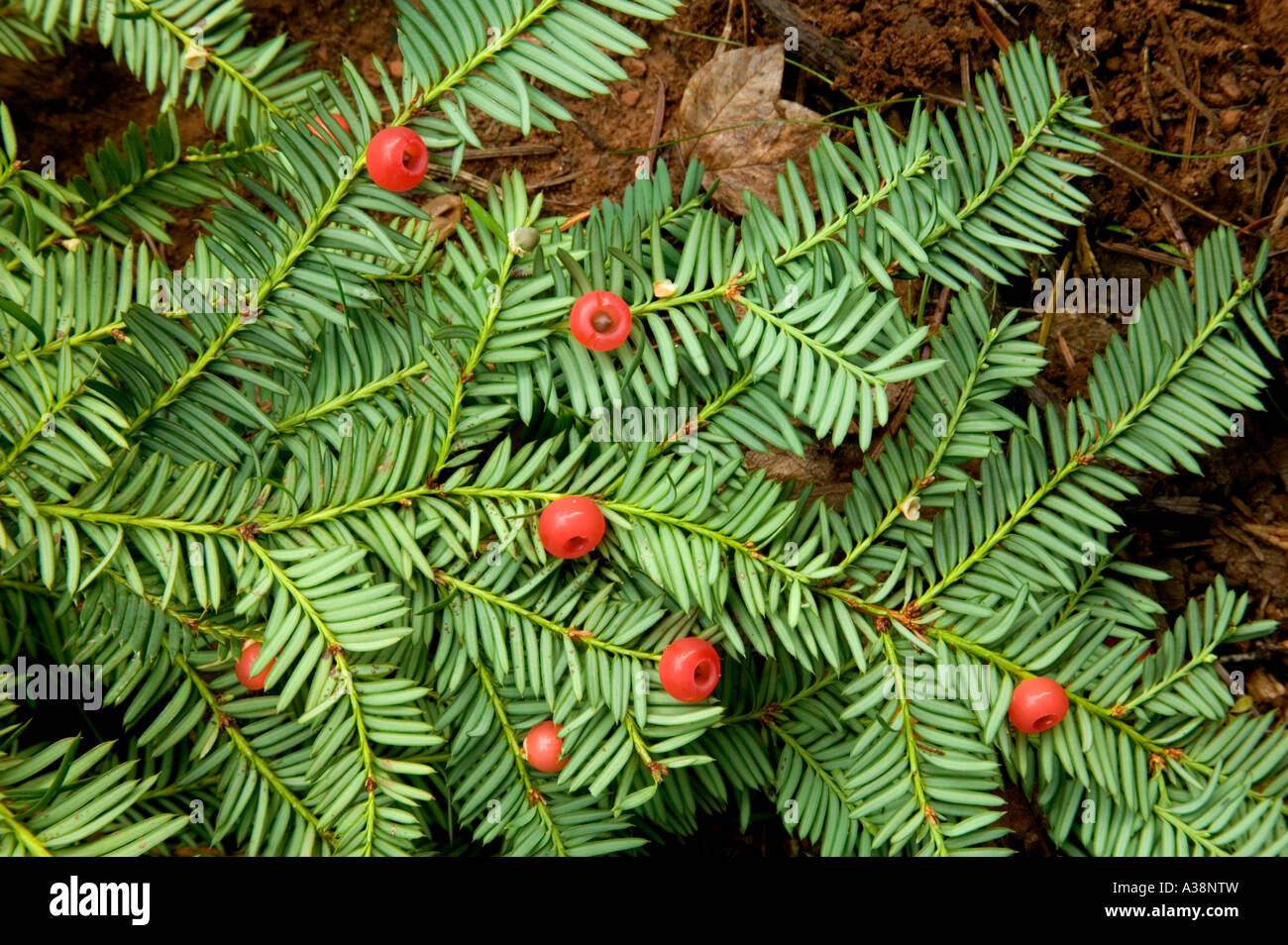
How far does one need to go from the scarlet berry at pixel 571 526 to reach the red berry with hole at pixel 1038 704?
2.30 ft

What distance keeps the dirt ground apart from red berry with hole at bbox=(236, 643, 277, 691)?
3.36 feet

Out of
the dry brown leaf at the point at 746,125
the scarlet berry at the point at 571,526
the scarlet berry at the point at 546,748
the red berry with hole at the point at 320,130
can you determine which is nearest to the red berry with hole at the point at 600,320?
the scarlet berry at the point at 571,526

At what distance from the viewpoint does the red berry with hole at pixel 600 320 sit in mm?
1380

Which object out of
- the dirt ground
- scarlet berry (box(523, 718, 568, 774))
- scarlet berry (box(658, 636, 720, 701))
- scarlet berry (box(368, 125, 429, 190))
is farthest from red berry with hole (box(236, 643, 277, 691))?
the dirt ground

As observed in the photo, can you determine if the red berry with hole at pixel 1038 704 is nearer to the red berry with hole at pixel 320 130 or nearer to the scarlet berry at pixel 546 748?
the scarlet berry at pixel 546 748

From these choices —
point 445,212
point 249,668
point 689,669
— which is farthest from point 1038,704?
point 445,212

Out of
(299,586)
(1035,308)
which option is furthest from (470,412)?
(1035,308)

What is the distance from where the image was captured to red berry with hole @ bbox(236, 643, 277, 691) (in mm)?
1423

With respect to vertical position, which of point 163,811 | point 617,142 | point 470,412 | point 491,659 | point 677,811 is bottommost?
point 677,811

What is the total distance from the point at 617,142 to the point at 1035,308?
1042 mm

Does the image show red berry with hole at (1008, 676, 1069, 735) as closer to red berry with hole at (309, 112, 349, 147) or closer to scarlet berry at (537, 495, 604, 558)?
scarlet berry at (537, 495, 604, 558)

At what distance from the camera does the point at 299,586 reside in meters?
1.35
